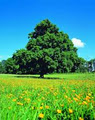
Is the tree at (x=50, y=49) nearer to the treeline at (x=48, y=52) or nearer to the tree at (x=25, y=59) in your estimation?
the treeline at (x=48, y=52)

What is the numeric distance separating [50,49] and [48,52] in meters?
1.15

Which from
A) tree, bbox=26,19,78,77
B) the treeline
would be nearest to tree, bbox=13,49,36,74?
the treeline

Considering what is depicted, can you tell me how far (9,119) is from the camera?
4.02 meters

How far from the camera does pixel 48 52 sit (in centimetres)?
3161

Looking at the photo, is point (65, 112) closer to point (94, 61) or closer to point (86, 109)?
point (86, 109)

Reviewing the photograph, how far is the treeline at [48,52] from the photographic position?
32156mm

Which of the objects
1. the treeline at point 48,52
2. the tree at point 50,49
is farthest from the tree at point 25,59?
the tree at point 50,49

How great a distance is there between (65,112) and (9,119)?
1364mm

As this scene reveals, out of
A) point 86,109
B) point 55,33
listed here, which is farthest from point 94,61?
point 86,109

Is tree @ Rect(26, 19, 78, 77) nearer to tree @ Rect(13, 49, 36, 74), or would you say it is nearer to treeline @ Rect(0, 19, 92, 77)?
treeline @ Rect(0, 19, 92, 77)

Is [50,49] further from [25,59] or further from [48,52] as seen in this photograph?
[25,59]

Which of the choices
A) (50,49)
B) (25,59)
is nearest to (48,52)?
(50,49)

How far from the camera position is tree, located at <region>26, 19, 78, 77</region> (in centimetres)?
3206

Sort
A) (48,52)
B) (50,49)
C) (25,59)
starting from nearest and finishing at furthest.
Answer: (48,52), (50,49), (25,59)
